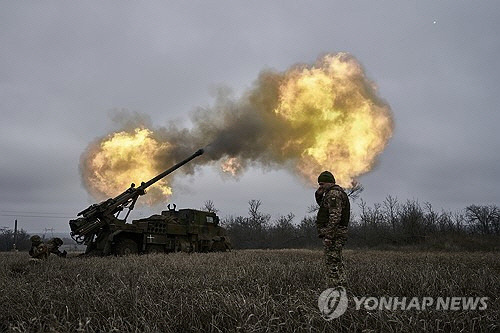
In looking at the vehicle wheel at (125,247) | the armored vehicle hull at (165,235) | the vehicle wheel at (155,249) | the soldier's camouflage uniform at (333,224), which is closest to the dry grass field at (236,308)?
the soldier's camouflage uniform at (333,224)

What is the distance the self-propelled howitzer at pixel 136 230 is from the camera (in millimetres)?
15648

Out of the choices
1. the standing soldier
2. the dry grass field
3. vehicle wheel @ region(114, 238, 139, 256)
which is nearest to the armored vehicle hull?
vehicle wheel @ region(114, 238, 139, 256)

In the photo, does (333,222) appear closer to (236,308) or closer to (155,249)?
(236,308)

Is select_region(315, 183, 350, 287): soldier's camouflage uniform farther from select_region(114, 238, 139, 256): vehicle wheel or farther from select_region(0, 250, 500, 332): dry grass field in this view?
select_region(114, 238, 139, 256): vehicle wheel

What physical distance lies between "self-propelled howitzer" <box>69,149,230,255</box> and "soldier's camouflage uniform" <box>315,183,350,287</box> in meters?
11.7

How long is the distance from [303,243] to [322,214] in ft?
120

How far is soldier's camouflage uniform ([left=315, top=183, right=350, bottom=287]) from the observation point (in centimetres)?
582

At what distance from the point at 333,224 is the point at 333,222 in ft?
0.11

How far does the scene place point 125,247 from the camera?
15.9 metres

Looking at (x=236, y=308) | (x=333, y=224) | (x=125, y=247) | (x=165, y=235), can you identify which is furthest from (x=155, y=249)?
(x=236, y=308)

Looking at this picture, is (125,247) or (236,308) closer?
(236,308)

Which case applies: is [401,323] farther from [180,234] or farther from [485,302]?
[180,234]

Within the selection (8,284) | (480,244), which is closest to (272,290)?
(8,284)

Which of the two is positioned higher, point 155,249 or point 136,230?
point 136,230
